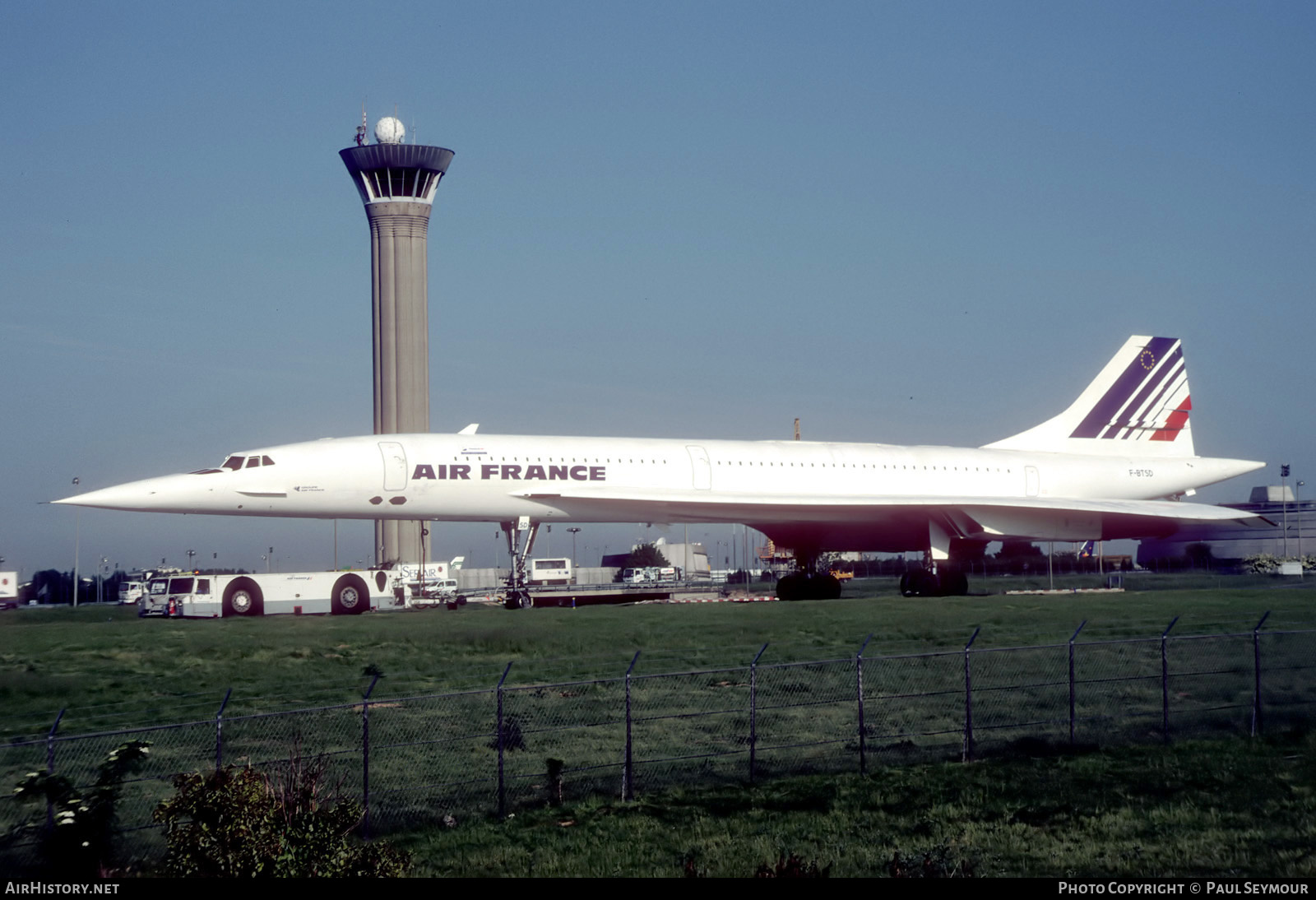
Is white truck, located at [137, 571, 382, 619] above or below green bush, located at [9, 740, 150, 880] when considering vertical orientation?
above

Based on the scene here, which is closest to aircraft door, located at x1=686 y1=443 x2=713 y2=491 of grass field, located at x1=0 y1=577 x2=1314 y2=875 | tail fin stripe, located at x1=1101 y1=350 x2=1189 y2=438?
grass field, located at x1=0 y1=577 x2=1314 y2=875

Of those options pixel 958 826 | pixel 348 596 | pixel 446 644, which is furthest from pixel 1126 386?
pixel 958 826

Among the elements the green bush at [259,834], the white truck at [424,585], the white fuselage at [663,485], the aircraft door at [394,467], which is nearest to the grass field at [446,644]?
the white fuselage at [663,485]

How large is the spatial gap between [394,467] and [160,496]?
16.7 feet

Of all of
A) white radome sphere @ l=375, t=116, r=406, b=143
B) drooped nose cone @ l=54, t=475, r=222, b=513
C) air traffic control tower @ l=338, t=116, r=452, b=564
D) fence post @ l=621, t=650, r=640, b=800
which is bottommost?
fence post @ l=621, t=650, r=640, b=800

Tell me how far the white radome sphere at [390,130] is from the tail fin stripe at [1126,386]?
253ft

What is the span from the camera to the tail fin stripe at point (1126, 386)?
40.9 metres

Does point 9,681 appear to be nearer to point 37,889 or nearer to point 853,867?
point 37,889

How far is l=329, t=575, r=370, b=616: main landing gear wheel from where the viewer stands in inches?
1258

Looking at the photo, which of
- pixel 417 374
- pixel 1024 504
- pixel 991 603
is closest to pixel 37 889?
pixel 991 603

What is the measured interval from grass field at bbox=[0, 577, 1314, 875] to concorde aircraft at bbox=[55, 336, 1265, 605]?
428 centimetres

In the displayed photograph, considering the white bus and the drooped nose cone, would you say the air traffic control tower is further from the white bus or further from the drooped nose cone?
the drooped nose cone

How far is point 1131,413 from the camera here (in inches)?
1625

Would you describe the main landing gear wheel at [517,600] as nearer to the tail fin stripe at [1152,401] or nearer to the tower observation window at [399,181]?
the tail fin stripe at [1152,401]
